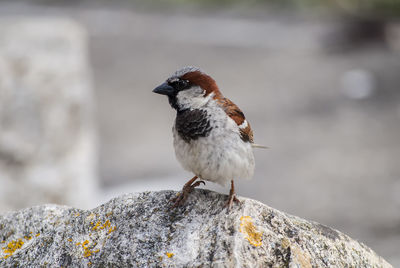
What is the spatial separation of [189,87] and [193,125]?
0.81 ft

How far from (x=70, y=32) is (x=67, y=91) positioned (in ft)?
3.23

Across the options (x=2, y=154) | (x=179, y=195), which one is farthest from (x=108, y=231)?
(x=2, y=154)

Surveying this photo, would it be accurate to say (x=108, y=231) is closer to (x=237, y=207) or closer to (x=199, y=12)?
(x=237, y=207)

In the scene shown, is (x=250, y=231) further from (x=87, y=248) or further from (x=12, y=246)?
(x=12, y=246)

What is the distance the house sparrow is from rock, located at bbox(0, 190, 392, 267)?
0.21m

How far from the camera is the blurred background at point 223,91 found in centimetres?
620

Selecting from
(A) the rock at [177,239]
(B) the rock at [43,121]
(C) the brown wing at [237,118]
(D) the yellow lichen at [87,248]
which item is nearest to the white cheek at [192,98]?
(C) the brown wing at [237,118]

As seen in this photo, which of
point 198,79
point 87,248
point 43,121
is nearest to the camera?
point 87,248

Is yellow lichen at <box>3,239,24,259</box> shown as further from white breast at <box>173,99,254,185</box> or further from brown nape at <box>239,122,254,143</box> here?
brown nape at <box>239,122,254,143</box>

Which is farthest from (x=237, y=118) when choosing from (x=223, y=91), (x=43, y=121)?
(x=223, y=91)

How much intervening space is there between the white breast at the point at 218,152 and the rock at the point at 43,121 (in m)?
3.22

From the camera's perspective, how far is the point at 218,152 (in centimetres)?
311

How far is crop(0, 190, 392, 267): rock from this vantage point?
8.26ft

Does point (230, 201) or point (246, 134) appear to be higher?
point (246, 134)
